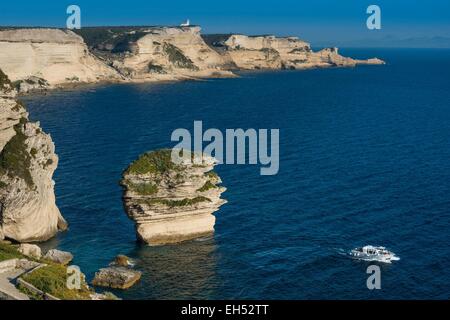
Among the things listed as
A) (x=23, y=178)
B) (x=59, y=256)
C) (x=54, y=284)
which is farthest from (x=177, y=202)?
(x=54, y=284)

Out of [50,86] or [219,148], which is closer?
[219,148]

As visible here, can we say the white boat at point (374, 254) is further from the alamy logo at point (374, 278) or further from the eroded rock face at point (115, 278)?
the eroded rock face at point (115, 278)

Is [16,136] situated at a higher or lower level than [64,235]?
higher

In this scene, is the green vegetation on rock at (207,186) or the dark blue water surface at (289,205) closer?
the dark blue water surface at (289,205)

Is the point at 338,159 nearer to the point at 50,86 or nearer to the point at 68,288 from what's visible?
the point at 68,288

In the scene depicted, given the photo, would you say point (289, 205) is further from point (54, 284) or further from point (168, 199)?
point (54, 284)

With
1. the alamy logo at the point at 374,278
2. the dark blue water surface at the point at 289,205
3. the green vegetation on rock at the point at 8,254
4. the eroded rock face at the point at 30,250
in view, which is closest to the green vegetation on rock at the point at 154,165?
the dark blue water surface at the point at 289,205

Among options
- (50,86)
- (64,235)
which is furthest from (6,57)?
(64,235)
